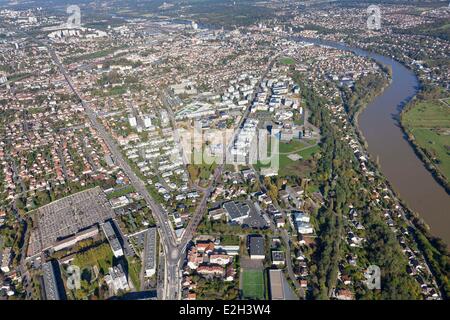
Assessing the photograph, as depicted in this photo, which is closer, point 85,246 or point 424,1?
point 85,246

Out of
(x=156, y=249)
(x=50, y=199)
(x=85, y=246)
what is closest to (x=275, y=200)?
(x=156, y=249)

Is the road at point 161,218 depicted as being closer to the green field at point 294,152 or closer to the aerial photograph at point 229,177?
the aerial photograph at point 229,177

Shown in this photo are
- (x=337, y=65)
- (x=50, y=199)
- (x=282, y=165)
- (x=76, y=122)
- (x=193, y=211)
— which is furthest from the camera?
(x=337, y=65)

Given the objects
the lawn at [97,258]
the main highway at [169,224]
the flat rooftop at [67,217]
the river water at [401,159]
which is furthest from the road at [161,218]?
the river water at [401,159]

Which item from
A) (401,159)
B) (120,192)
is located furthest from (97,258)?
(401,159)

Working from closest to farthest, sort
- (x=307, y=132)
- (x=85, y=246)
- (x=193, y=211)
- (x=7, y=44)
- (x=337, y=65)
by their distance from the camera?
(x=85, y=246) < (x=193, y=211) < (x=307, y=132) < (x=337, y=65) < (x=7, y=44)

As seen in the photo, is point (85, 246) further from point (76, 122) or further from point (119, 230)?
point (76, 122)

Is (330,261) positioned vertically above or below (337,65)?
below

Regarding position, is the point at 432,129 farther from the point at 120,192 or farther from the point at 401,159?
the point at 120,192

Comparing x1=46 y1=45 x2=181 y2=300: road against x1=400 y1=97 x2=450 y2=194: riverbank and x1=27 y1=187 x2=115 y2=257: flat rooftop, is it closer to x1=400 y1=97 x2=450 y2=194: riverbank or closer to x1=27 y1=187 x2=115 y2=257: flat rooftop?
x1=27 y1=187 x2=115 y2=257: flat rooftop
